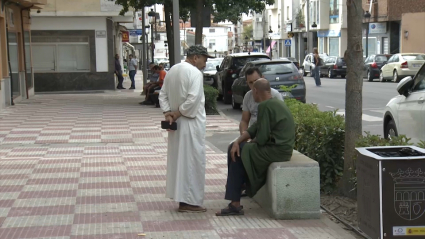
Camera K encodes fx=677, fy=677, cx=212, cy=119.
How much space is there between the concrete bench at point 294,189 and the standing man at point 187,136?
0.78 metres

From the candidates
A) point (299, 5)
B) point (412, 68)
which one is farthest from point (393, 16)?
point (299, 5)

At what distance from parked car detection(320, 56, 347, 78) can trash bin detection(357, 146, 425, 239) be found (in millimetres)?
37135

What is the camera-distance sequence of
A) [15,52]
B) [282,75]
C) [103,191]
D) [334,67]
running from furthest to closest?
[334,67] → [15,52] → [282,75] → [103,191]

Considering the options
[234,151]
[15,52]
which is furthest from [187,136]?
[15,52]

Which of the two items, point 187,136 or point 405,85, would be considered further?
point 405,85

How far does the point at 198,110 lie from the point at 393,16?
140 ft

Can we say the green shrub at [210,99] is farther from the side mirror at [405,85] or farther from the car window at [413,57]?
the car window at [413,57]

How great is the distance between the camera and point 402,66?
109 feet

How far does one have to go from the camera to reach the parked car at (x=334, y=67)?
42.6 metres

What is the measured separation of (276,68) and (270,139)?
12.5m

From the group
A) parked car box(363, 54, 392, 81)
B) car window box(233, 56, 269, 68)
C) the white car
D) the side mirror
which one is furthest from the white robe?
parked car box(363, 54, 392, 81)

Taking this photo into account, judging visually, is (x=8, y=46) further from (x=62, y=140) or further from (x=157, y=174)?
(x=157, y=174)

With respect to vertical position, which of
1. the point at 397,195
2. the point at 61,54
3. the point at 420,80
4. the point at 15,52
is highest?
the point at 15,52

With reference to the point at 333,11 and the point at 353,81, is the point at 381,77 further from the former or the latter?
the point at 353,81
